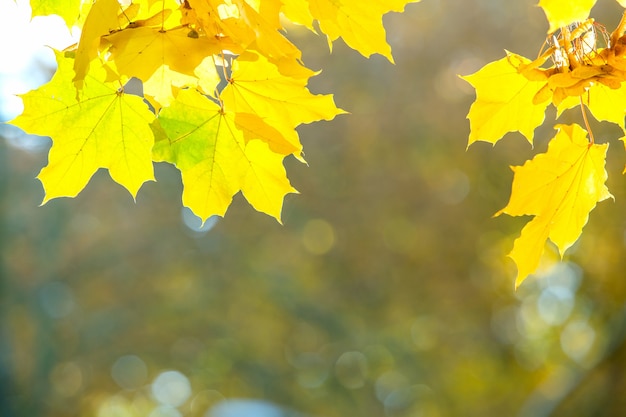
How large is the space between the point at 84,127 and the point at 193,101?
0.11 meters

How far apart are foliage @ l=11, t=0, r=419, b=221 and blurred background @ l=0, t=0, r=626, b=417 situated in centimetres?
555

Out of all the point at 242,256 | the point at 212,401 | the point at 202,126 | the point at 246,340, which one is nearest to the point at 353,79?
the point at 242,256

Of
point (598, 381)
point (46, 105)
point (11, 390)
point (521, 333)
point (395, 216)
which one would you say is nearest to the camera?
point (46, 105)

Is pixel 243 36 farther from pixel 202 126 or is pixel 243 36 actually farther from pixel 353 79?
pixel 353 79

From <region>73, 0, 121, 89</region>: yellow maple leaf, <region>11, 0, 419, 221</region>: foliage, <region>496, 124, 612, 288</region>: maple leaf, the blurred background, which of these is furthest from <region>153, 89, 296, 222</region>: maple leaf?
the blurred background

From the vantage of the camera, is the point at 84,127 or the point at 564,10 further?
the point at 84,127

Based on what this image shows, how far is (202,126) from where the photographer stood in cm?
66

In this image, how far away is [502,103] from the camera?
0.71 m

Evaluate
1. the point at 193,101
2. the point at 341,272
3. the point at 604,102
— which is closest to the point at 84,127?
the point at 193,101

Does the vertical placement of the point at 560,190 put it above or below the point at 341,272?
below

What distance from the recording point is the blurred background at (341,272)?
248 inches

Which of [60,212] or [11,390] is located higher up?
[60,212]

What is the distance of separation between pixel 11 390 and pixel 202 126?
652 cm

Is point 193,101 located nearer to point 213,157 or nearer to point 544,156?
point 213,157
